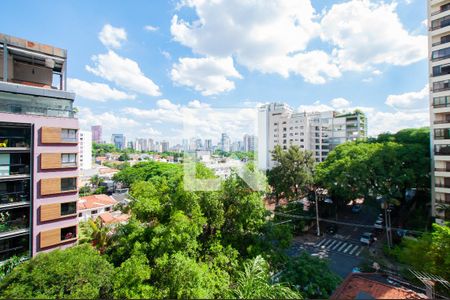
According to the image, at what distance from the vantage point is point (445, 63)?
12234mm

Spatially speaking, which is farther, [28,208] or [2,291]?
[28,208]

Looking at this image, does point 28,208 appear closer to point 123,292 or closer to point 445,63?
point 123,292

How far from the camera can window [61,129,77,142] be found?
9.32 m

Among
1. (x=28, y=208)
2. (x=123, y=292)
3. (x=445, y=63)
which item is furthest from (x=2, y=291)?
(x=445, y=63)

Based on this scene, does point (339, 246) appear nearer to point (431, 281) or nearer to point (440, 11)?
point (431, 281)

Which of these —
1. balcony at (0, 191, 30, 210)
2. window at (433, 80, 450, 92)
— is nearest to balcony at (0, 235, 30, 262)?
balcony at (0, 191, 30, 210)

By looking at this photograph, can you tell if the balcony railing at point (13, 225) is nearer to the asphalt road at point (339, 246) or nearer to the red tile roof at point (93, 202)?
the red tile roof at point (93, 202)

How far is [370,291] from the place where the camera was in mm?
4785

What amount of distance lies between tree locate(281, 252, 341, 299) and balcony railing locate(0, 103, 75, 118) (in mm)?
10435

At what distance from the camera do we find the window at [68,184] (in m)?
9.27

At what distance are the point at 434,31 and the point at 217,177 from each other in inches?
621

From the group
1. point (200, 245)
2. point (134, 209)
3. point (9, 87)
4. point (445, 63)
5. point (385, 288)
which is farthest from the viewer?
point (445, 63)

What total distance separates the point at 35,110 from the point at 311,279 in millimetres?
11361

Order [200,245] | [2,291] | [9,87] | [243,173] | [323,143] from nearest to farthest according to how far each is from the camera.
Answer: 1. [2,291]
2. [200,245]
3. [243,173]
4. [9,87]
5. [323,143]
